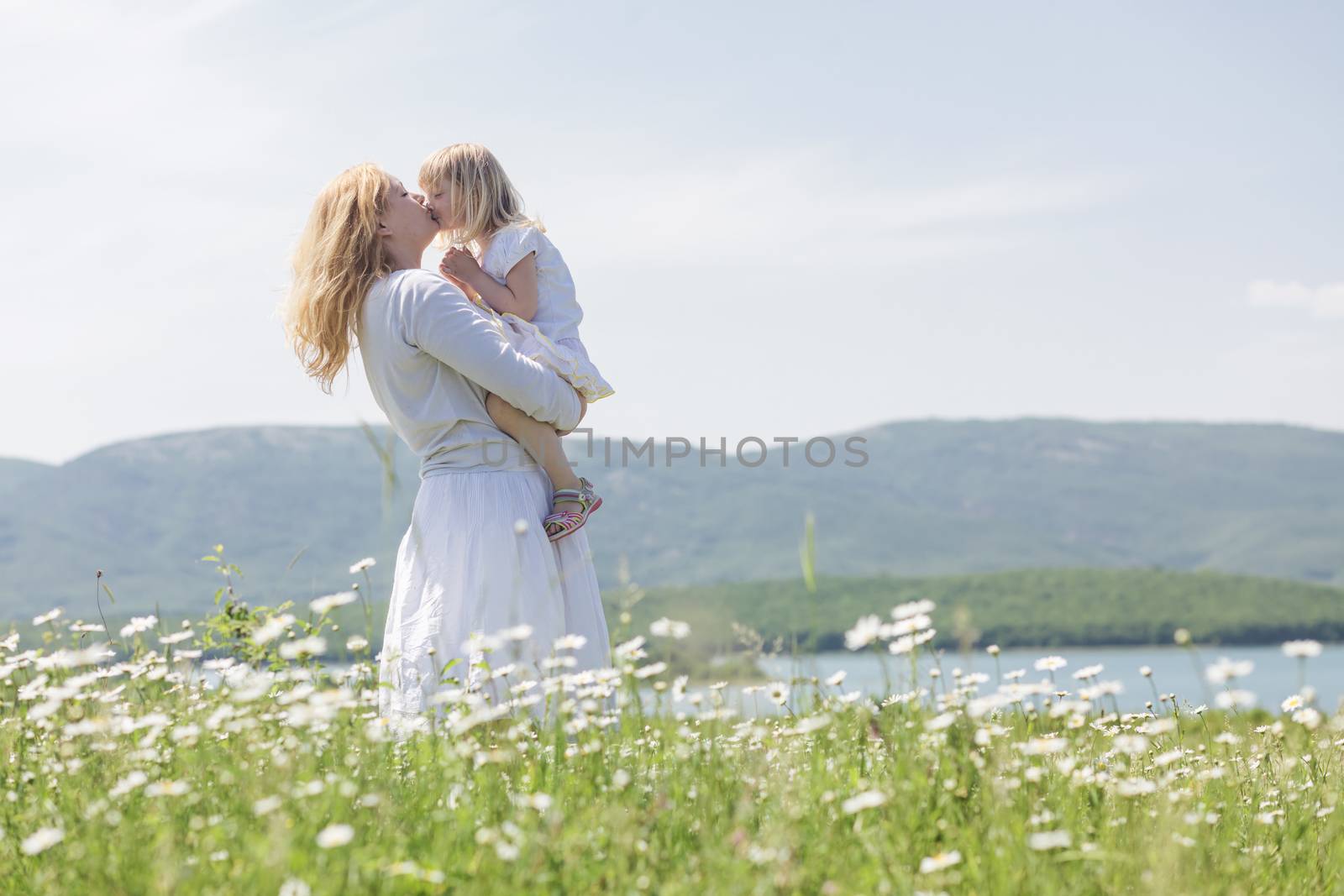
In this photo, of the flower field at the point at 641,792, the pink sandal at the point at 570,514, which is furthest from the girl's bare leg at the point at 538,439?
the flower field at the point at 641,792

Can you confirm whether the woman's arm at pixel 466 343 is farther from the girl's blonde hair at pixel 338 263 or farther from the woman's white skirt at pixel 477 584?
the woman's white skirt at pixel 477 584

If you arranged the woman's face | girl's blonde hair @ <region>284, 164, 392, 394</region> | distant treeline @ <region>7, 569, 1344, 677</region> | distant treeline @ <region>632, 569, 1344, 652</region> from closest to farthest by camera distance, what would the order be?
1. girl's blonde hair @ <region>284, 164, 392, 394</region>
2. the woman's face
3. distant treeline @ <region>7, 569, 1344, 677</region>
4. distant treeline @ <region>632, 569, 1344, 652</region>

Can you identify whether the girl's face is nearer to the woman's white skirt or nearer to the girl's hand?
the girl's hand

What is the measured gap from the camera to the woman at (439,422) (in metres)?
4.61

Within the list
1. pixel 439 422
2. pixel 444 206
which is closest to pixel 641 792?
pixel 439 422

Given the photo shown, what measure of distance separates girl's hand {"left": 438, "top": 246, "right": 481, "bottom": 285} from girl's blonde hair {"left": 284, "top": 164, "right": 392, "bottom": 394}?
474 millimetres

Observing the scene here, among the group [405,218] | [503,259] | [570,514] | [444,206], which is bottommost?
[570,514]

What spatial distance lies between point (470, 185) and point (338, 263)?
2.67 ft

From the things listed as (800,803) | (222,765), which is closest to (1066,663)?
(800,803)

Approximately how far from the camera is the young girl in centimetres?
513

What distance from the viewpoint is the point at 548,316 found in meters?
5.36

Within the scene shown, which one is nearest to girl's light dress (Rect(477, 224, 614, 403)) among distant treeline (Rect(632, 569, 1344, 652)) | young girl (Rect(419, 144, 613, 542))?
young girl (Rect(419, 144, 613, 542))

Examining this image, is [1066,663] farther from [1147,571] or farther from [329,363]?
[1147,571]

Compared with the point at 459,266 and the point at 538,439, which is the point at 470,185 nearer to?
the point at 459,266
